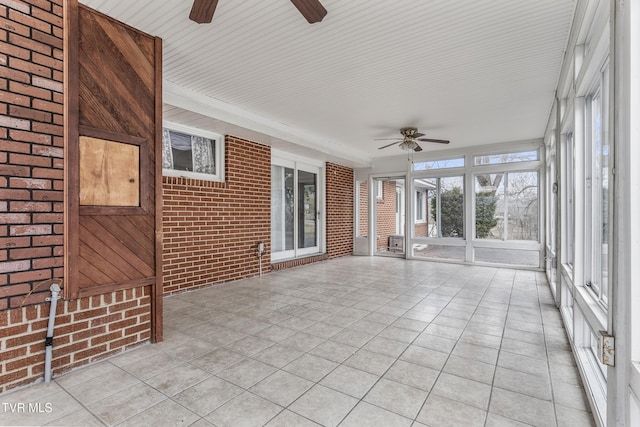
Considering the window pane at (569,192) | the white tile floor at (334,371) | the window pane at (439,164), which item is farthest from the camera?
the window pane at (439,164)

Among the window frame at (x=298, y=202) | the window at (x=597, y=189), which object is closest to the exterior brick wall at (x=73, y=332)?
the window at (x=597, y=189)

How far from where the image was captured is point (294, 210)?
688cm

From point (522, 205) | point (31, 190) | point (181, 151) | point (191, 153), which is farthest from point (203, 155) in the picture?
point (522, 205)

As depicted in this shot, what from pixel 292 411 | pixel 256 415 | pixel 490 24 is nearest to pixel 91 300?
pixel 256 415

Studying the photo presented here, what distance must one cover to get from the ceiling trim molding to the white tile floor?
254cm

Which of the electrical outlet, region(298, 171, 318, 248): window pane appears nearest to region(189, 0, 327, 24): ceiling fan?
the electrical outlet

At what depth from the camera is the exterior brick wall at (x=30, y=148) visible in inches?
77.2

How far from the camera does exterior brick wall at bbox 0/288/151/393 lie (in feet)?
6.59

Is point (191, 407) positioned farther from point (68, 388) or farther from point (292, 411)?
point (68, 388)

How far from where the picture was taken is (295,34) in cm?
277

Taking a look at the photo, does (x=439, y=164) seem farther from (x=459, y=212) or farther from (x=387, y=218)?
(x=387, y=218)

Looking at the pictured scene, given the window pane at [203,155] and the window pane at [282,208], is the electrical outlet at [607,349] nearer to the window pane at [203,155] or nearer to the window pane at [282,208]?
the window pane at [203,155]

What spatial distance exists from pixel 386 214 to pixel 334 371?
7.78 metres

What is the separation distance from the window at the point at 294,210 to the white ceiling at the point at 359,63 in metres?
1.19
